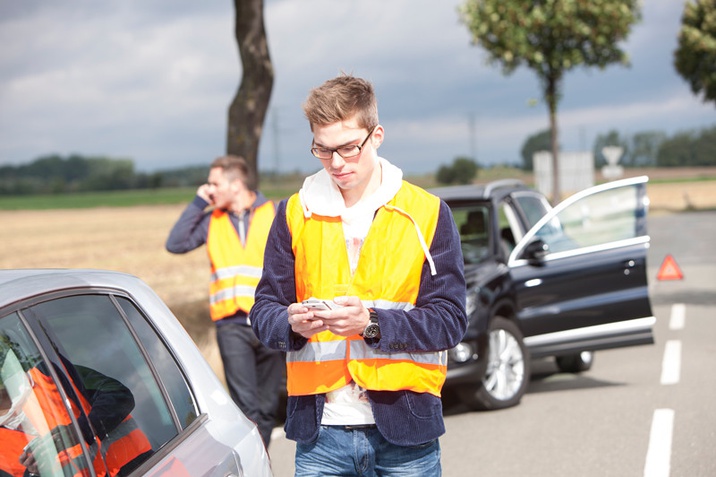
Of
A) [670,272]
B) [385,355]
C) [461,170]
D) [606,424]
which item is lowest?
[461,170]

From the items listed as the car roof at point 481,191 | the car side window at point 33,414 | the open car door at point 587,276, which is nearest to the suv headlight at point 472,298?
the open car door at point 587,276

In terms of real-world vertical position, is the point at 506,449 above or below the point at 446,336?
below

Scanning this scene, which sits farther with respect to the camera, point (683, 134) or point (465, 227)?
point (683, 134)

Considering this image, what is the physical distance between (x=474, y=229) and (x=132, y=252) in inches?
1142

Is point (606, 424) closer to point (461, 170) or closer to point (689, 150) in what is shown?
point (461, 170)

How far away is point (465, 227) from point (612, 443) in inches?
110

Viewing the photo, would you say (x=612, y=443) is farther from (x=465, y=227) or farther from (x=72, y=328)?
(x=72, y=328)

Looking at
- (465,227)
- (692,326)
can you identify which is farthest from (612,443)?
(692,326)

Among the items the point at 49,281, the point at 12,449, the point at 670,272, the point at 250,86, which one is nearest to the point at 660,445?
the point at 49,281

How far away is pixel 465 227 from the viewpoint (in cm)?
952

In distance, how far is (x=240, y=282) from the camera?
653 centimetres

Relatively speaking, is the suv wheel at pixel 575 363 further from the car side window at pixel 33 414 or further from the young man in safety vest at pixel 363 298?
the car side window at pixel 33 414

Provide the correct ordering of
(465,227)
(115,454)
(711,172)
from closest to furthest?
(115,454) < (465,227) < (711,172)

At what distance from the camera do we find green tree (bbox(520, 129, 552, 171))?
11219 centimetres
